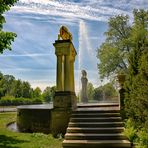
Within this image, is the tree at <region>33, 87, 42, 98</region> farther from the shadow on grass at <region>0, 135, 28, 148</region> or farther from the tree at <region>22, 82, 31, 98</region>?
the shadow on grass at <region>0, 135, 28, 148</region>

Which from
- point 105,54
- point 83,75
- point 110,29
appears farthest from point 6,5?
point 110,29

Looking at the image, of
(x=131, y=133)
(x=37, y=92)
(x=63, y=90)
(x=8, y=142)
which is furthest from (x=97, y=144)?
(x=37, y=92)

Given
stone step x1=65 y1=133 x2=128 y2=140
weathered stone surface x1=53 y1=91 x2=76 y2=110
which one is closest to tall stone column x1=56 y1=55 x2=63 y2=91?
weathered stone surface x1=53 y1=91 x2=76 y2=110

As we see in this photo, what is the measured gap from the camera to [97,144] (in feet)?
29.3

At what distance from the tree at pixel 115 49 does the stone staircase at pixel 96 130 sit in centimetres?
2282

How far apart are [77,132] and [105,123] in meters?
1.04

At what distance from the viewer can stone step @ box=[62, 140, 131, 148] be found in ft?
28.7

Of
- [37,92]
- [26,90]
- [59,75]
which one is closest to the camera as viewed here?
[59,75]

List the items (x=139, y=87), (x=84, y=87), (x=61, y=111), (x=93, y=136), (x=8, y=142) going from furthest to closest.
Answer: (x=84, y=87) → (x=61, y=111) → (x=8, y=142) → (x=93, y=136) → (x=139, y=87)

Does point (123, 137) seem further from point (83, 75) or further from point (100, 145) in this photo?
point (83, 75)

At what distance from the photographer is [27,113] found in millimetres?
14312

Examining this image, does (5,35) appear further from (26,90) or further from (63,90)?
(26,90)

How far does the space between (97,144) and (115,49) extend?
2637 cm

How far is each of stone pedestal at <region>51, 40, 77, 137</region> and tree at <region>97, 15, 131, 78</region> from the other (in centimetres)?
2140
